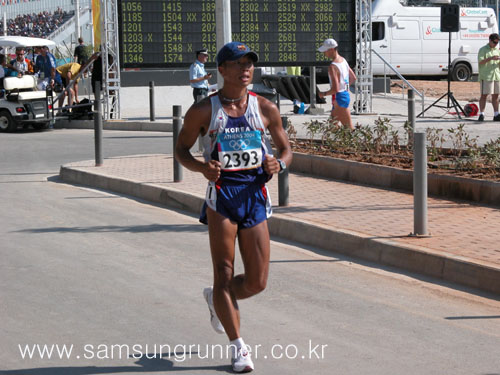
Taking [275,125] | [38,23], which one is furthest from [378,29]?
[38,23]

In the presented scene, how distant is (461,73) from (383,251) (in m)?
33.7

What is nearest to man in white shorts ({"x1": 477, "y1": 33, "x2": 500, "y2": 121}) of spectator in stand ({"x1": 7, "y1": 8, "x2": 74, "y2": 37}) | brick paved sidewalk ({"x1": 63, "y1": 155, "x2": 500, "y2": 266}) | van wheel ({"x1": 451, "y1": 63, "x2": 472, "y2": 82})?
brick paved sidewalk ({"x1": 63, "y1": 155, "x2": 500, "y2": 266})

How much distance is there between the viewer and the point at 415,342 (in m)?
5.95

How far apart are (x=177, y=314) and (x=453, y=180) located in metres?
5.18

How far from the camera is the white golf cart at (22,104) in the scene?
22.3m

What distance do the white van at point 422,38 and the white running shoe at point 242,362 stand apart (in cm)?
3258

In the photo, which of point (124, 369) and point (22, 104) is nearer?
point (124, 369)

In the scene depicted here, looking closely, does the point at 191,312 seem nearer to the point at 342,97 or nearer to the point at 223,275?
the point at 223,275

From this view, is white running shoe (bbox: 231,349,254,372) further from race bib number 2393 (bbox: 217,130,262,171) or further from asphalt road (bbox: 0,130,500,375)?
race bib number 2393 (bbox: 217,130,262,171)

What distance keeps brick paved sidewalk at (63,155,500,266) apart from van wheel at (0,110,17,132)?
941cm

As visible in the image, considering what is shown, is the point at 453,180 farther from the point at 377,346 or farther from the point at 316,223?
the point at 377,346

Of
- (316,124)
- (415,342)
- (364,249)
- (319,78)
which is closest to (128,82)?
(319,78)

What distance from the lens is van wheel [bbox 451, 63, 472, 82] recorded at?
4028cm

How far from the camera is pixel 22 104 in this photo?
73.6 ft
